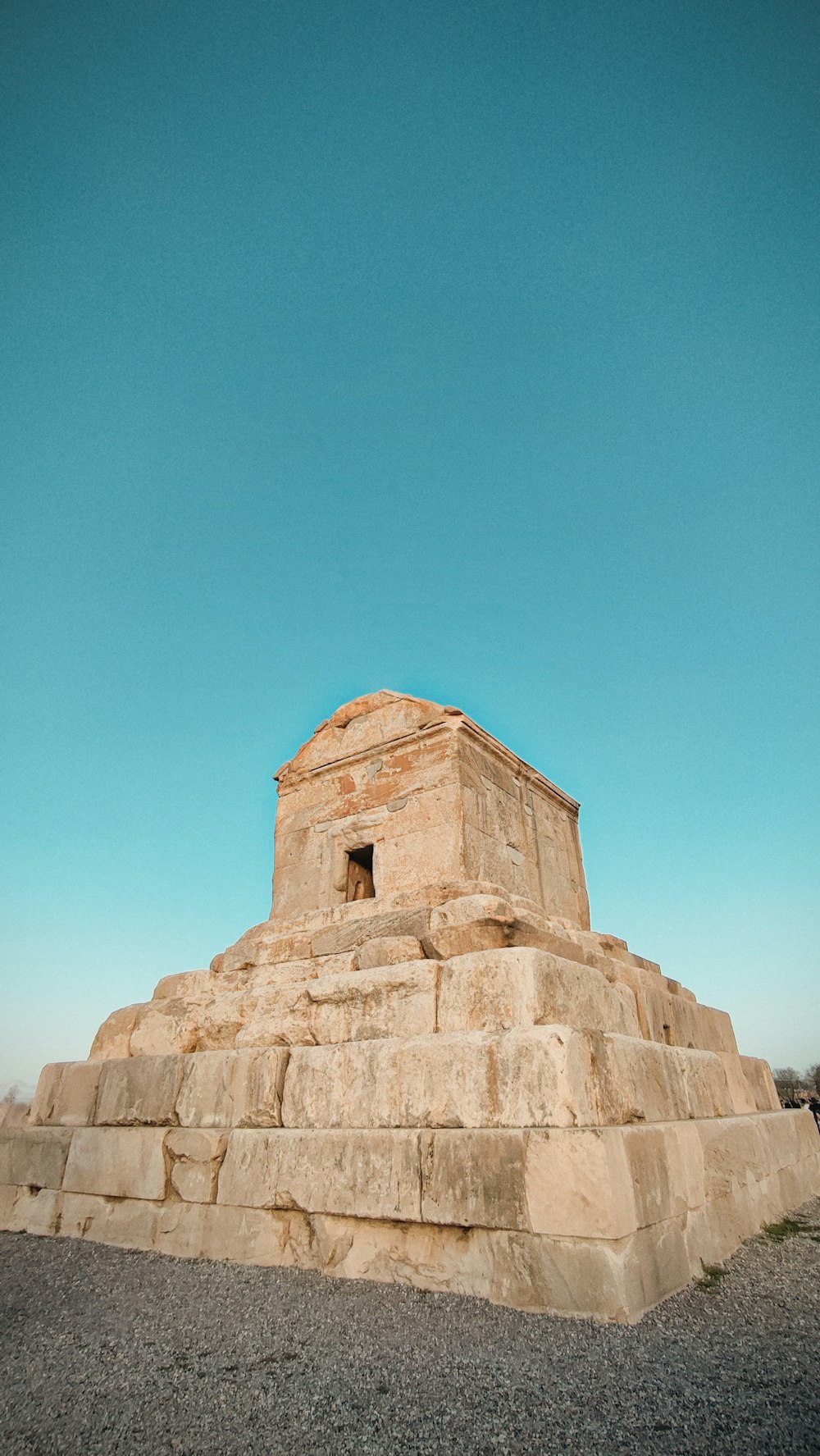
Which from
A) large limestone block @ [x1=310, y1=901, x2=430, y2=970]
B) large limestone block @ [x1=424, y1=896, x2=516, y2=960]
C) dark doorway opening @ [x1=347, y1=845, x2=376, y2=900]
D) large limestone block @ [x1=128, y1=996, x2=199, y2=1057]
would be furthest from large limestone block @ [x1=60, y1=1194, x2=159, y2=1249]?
dark doorway opening @ [x1=347, y1=845, x2=376, y2=900]

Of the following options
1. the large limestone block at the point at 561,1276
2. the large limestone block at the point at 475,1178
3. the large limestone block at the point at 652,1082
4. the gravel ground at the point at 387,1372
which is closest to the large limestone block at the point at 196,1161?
the gravel ground at the point at 387,1372

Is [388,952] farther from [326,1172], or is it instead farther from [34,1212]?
[34,1212]

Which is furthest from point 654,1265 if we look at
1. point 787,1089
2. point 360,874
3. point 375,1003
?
point 787,1089

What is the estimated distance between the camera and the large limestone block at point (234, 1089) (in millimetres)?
4684

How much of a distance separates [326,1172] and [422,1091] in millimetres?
756

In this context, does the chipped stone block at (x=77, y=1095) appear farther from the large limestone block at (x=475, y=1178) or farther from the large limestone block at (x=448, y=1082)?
the large limestone block at (x=475, y=1178)

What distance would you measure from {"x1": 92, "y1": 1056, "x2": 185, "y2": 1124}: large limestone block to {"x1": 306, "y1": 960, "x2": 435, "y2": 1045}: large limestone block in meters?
1.25

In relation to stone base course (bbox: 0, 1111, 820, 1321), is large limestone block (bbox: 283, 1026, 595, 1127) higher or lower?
higher

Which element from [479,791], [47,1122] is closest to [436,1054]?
[479,791]

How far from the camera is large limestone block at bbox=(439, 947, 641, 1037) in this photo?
13.2ft

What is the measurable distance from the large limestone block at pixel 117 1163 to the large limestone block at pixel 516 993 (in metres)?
2.39

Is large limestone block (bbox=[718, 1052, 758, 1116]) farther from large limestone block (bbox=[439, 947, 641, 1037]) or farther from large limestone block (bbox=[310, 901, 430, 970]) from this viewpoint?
large limestone block (bbox=[310, 901, 430, 970])

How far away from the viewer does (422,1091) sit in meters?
4.01

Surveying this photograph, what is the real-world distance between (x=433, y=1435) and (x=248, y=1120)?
9.03 feet
